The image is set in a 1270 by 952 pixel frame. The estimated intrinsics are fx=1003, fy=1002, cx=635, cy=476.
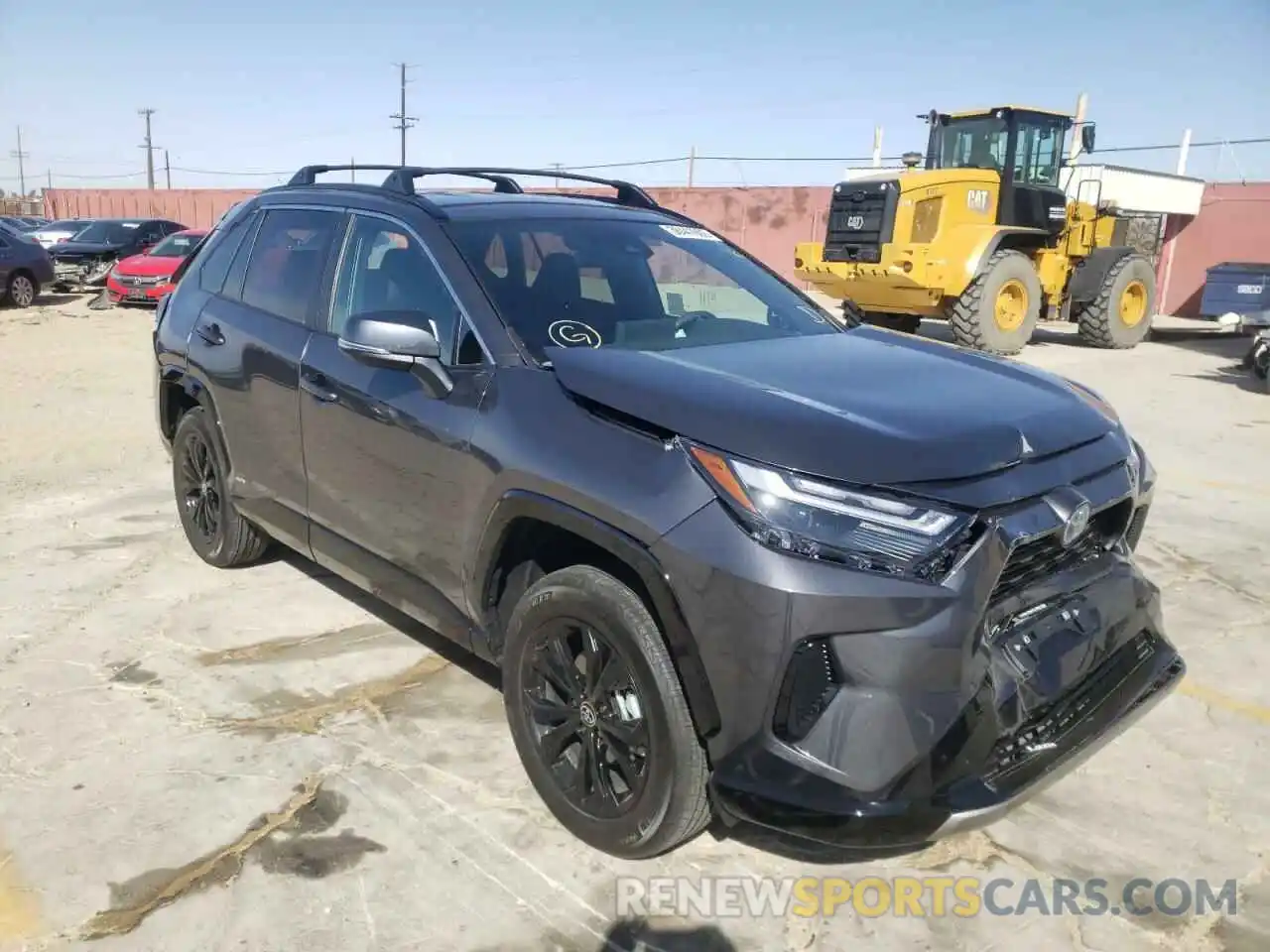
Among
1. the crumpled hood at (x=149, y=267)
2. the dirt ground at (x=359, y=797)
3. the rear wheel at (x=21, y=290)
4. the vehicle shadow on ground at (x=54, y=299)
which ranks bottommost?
the vehicle shadow on ground at (x=54, y=299)

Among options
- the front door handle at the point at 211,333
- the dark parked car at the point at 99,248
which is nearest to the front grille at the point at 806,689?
the front door handle at the point at 211,333

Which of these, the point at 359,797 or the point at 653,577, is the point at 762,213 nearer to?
the point at 359,797

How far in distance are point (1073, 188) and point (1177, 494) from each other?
46.3 ft

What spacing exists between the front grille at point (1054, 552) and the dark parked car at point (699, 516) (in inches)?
0.4

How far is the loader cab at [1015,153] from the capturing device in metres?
13.8

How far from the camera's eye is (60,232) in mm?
23359

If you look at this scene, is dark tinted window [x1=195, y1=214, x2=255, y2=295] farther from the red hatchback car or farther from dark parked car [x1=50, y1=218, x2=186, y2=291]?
dark parked car [x1=50, y1=218, x2=186, y2=291]

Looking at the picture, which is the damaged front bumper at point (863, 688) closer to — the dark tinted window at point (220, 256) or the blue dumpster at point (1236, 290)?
the dark tinted window at point (220, 256)

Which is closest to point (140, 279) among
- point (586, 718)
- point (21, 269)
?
point (21, 269)

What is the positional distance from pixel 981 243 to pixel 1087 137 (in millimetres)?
1863

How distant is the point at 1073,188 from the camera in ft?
61.5

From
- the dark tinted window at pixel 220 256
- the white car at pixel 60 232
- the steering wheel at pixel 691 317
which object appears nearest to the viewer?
the steering wheel at pixel 691 317

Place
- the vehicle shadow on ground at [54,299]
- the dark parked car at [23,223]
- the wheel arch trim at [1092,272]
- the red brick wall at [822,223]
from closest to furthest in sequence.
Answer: the wheel arch trim at [1092,272] → the vehicle shadow on ground at [54,299] → the red brick wall at [822,223] → the dark parked car at [23,223]

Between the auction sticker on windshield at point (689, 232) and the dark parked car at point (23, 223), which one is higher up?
the auction sticker on windshield at point (689, 232)
